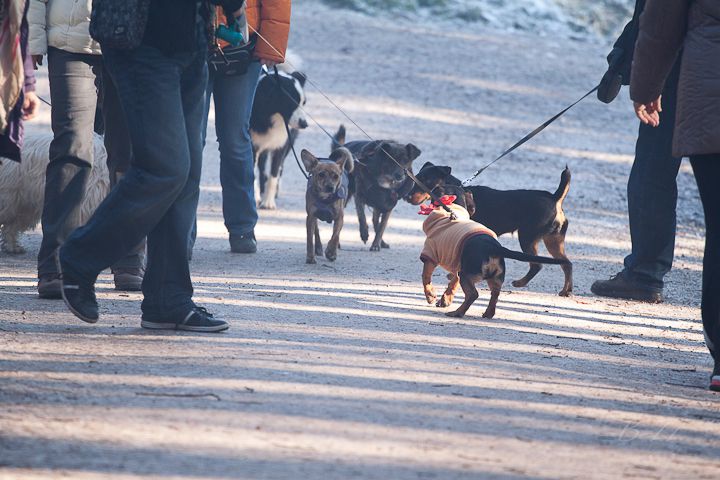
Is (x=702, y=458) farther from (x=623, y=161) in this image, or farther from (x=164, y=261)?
(x=623, y=161)

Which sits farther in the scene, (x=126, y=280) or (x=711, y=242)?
(x=126, y=280)

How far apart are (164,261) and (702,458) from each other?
256 cm

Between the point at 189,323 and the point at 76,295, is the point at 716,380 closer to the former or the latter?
the point at 189,323

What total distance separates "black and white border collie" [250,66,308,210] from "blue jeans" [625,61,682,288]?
12.9 feet

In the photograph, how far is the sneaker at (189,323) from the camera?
5187mm

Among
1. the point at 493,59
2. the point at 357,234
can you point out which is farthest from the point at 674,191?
the point at 493,59

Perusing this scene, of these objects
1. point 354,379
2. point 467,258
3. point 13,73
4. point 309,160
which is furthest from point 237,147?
point 354,379

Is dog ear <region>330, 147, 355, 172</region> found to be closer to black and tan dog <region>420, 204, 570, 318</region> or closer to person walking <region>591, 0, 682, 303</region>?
black and tan dog <region>420, 204, 570, 318</region>

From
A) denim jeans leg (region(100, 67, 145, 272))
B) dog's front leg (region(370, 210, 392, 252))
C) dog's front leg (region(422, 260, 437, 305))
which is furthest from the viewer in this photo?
dog's front leg (region(370, 210, 392, 252))

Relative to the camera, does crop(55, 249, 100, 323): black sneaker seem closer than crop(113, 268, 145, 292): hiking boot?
Yes

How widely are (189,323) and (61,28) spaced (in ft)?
6.04

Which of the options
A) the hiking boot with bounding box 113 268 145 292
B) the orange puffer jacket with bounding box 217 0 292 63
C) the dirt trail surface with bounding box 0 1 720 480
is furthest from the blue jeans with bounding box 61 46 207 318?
the orange puffer jacket with bounding box 217 0 292 63

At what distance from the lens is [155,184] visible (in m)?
4.85

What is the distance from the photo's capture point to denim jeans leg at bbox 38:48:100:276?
5.89 metres
